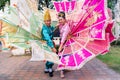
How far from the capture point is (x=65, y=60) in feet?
30.3

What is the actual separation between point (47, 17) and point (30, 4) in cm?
63

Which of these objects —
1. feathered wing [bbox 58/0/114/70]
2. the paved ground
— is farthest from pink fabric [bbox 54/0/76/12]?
the paved ground

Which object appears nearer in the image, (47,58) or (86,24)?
(47,58)

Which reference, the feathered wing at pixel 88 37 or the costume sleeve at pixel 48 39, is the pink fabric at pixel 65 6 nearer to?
the feathered wing at pixel 88 37

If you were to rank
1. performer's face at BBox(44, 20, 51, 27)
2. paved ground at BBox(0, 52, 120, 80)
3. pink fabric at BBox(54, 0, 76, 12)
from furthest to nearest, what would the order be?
pink fabric at BBox(54, 0, 76, 12) → performer's face at BBox(44, 20, 51, 27) → paved ground at BBox(0, 52, 120, 80)

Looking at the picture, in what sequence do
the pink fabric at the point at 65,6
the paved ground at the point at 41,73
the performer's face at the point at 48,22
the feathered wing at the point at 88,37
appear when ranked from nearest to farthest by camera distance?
the feathered wing at the point at 88,37
the paved ground at the point at 41,73
the performer's face at the point at 48,22
the pink fabric at the point at 65,6

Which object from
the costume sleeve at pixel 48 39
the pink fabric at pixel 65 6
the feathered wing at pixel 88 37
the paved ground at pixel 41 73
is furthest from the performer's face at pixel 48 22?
the paved ground at pixel 41 73

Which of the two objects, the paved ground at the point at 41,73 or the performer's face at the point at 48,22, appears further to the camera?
the performer's face at the point at 48,22

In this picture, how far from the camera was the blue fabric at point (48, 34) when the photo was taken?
9234 mm

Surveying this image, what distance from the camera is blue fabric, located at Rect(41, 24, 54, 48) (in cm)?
923

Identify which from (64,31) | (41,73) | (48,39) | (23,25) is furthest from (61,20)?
(41,73)

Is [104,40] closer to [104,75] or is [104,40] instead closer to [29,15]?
[104,75]

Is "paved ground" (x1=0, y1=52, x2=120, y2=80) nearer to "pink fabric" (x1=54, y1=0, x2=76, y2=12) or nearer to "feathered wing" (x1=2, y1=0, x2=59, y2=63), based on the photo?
"feathered wing" (x1=2, y1=0, x2=59, y2=63)

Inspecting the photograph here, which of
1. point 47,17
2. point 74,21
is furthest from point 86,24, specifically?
point 47,17
